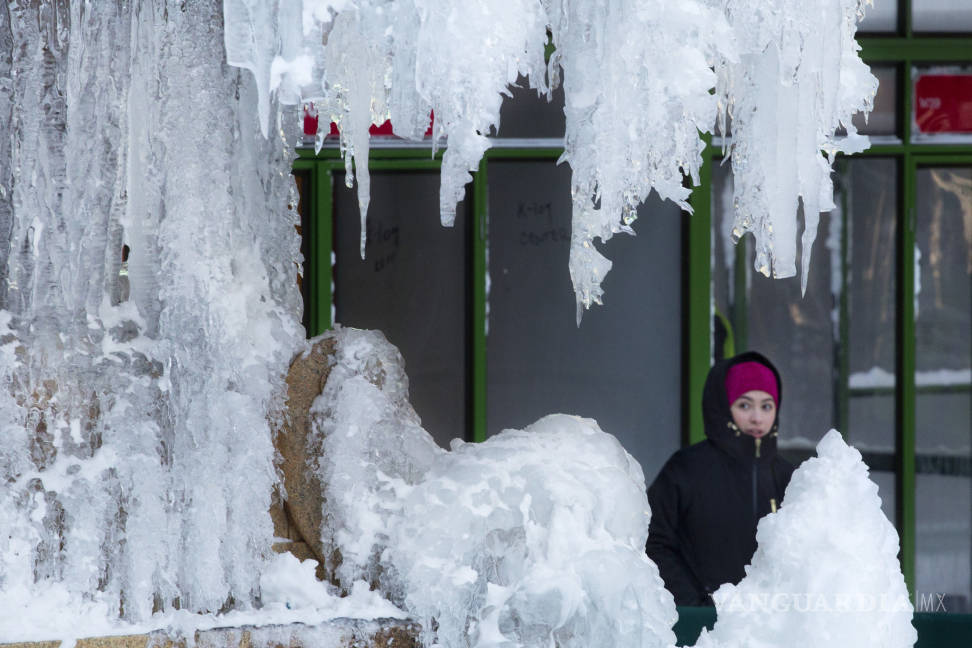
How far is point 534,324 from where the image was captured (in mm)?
6512

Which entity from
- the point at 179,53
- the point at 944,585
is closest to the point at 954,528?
the point at 944,585

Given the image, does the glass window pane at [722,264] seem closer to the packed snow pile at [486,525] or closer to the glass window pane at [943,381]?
the glass window pane at [943,381]

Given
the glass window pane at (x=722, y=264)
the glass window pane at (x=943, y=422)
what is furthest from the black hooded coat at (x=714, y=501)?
the glass window pane at (x=943, y=422)

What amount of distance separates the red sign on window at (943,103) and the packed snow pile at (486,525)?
12.7 ft

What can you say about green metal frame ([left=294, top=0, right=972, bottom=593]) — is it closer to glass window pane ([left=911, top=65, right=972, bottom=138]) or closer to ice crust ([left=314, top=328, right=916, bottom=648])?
glass window pane ([left=911, top=65, right=972, bottom=138])

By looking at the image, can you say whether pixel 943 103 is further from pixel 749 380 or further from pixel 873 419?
pixel 749 380

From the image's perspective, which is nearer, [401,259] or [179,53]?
[179,53]

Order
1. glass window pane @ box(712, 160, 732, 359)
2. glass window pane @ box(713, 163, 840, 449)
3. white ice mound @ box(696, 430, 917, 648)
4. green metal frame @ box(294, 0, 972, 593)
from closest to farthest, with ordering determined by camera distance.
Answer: white ice mound @ box(696, 430, 917, 648), green metal frame @ box(294, 0, 972, 593), glass window pane @ box(712, 160, 732, 359), glass window pane @ box(713, 163, 840, 449)

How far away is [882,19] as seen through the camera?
671cm

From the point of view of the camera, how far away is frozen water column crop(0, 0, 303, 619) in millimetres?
3361

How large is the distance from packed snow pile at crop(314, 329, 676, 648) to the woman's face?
38.7 inches

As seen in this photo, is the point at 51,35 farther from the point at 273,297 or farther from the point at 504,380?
the point at 504,380

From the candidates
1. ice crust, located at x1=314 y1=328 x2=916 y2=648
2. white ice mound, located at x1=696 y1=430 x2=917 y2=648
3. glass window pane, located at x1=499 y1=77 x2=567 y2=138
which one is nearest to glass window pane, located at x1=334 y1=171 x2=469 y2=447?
glass window pane, located at x1=499 y1=77 x2=567 y2=138

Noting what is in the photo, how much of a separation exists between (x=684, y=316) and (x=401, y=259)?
1484mm
